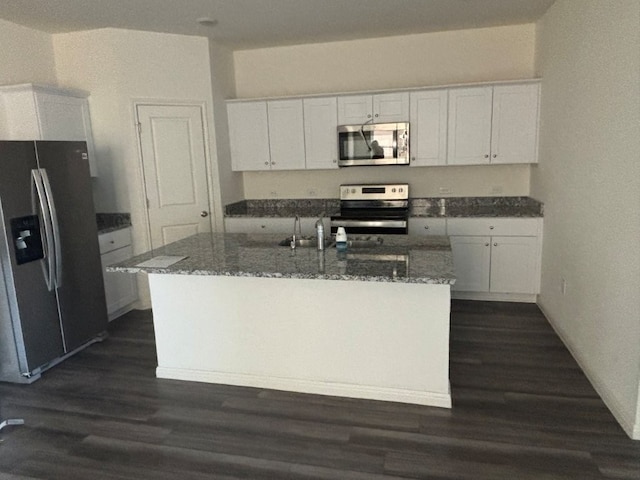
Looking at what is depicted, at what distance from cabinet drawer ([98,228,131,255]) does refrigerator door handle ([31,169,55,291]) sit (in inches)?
28.1

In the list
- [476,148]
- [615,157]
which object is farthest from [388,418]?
[476,148]

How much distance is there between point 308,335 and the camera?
2.95 m

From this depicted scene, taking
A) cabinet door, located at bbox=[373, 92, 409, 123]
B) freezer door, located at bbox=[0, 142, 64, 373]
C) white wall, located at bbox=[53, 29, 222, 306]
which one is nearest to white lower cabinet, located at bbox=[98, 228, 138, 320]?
white wall, located at bbox=[53, 29, 222, 306]

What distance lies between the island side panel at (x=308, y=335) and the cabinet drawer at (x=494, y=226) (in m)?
2.05

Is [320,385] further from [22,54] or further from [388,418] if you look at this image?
[22,54]

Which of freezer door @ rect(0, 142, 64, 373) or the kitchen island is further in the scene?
freezer door @ rect(0, 142, 64, 373)

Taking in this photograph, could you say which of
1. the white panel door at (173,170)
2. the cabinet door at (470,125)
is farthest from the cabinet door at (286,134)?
the cabinet door at (470,125)

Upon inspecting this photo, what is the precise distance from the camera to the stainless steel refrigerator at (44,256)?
3.14m

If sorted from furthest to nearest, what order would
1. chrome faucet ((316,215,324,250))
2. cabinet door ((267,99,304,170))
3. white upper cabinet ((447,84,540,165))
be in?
cabinet door ((267,99,304,170)) → white upper cabinet ((447,84,540,165)) → chrome faucet ((316,215,324,250))

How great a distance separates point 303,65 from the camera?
517cm

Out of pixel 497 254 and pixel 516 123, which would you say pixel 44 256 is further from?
pixel 516 123

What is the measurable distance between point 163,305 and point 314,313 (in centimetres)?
109

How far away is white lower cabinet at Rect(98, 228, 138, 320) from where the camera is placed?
425 cm

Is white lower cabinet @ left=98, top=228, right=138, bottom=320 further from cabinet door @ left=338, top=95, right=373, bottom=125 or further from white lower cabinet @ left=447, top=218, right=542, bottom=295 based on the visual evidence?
white lower cabinet @ left=447, top=218, right=542, bottom=295
